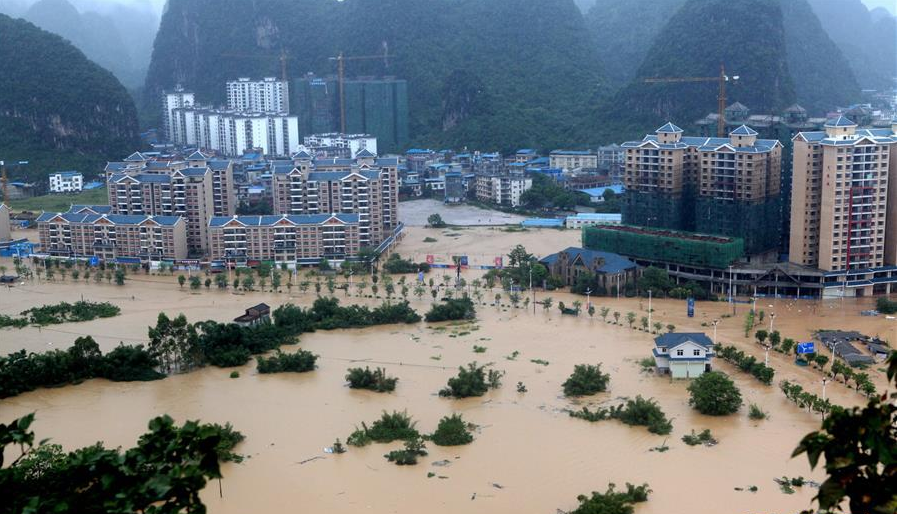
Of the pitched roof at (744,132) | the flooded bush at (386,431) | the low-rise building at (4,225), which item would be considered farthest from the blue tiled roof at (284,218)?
the flooded bush at (386,431)

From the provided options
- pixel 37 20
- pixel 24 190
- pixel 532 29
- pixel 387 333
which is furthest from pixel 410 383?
pixel 37 20

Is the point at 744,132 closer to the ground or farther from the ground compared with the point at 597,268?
farther from the ground

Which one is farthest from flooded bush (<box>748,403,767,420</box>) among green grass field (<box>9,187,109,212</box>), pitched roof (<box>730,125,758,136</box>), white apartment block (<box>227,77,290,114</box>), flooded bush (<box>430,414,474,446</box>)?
white apartment block (<box>227,77,290,114</box>)

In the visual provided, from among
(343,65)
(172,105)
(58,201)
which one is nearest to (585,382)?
(58,201)

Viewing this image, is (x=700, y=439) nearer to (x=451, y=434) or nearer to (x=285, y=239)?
(x=451, y=434)

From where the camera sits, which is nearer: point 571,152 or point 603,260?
→ point 603,260

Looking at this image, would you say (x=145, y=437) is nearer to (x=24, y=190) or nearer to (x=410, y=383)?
(x=410, y=383)
